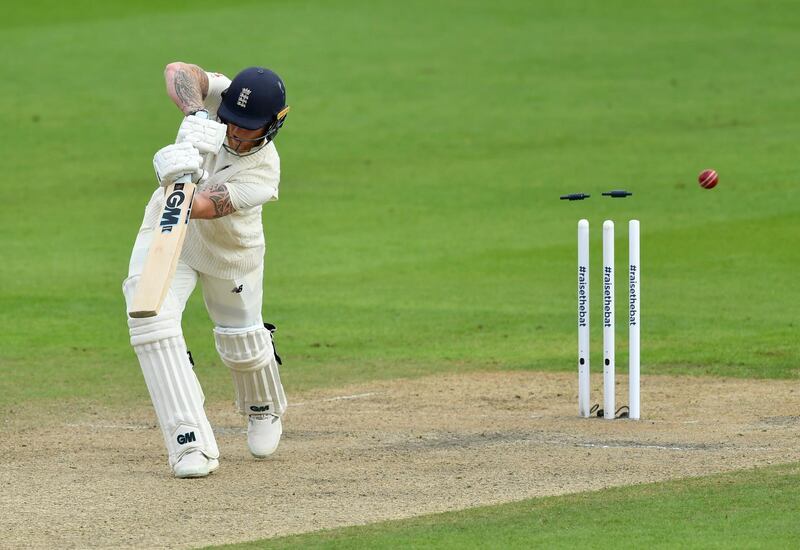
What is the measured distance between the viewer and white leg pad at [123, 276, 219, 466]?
25.6 feet

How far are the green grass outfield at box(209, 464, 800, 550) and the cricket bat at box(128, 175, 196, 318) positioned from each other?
4.97ft

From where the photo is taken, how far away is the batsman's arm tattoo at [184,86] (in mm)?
8117

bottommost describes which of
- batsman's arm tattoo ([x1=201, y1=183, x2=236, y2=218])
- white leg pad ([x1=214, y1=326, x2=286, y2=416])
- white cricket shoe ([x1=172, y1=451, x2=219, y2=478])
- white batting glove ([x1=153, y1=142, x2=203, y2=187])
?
white cricket shoe ([x1=172, y1=451, x2=219, y2=478])

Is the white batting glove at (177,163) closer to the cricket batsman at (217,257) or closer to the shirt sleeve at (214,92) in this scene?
the cricket batsman at (217,257)

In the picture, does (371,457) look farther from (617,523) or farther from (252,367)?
(617,523)

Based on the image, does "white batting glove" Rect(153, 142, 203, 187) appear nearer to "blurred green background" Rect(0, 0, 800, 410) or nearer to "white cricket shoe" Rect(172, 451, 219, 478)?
"white cricket shoe" Rect(172, 451, 219, 478)

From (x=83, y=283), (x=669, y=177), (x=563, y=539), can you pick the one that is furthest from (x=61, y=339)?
(x=669, y=177)

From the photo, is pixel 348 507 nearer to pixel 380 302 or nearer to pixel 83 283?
pixel 380 302

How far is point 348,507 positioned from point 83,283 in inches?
380

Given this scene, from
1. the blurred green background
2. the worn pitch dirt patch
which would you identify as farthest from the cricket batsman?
the blurred green background

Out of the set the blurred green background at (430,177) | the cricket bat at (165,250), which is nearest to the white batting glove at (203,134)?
the cricket bat at (165,250)

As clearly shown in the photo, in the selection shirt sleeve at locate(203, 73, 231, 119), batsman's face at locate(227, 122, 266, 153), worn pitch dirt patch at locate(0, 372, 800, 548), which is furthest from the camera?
shirt sleeve at locate(203, 73, 231, 119)

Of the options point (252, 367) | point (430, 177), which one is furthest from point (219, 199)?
point (430, 177)

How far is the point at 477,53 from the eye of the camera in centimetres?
3094
